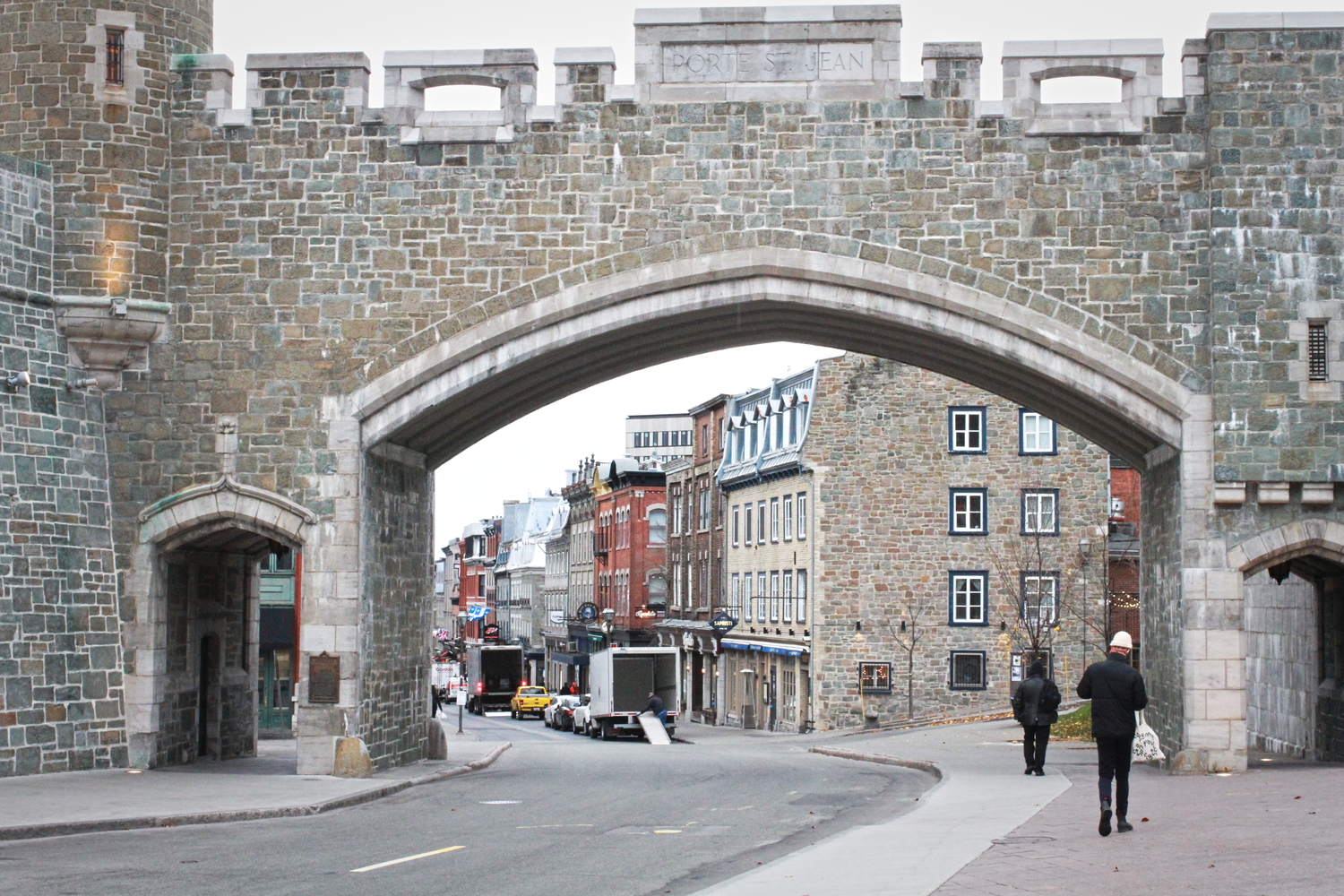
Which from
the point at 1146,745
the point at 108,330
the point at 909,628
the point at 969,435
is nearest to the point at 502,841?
the point at 108,330

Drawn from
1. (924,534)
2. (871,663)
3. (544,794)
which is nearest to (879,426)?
(924,534)

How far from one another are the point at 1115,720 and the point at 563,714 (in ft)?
133

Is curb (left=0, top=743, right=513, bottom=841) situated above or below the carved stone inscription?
below

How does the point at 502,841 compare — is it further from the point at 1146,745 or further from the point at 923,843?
the point at 1146,745

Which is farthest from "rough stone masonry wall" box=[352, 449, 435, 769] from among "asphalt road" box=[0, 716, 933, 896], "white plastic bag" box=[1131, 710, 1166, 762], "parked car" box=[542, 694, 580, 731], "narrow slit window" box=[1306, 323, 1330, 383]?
"parked car" box=[542, 694, 580, 731]

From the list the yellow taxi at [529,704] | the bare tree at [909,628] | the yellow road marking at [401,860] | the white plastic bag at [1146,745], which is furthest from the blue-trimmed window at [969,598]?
the yellow road marking at [401,860]

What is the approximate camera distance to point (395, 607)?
74.2ft

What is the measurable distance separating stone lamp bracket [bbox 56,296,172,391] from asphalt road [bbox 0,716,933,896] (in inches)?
249

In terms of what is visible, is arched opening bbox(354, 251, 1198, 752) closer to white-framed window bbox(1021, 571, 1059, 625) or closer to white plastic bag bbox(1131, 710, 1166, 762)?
white plastic bag bbox(1131, 710, 1166, 762)

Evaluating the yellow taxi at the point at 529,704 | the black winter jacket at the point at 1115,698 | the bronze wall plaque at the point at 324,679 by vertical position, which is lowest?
the yellow taxi at the point at 529,704

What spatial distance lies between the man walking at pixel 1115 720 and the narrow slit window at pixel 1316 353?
313 inches

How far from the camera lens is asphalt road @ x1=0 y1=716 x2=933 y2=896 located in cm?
1147

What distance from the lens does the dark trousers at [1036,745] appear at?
67.9ft

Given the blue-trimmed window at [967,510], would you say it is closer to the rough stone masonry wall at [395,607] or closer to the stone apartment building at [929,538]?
the stone apartment building at [929,538]
